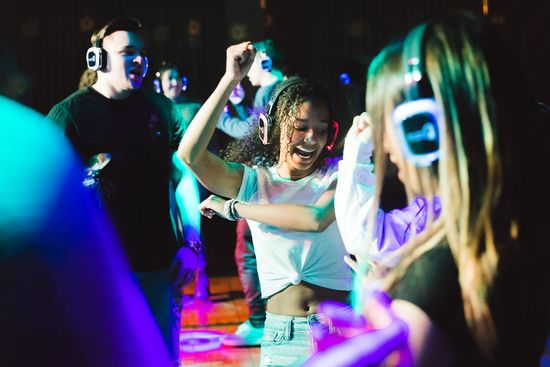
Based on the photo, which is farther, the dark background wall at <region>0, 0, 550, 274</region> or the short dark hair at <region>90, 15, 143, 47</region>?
the dark background wall at <region>0, 0, 550, 274</region>

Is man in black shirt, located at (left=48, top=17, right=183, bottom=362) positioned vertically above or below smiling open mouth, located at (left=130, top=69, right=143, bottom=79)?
below

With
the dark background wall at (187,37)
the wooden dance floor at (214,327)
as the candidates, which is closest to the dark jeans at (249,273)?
the wooden dance floor at (214,327)

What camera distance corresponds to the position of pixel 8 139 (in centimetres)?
202

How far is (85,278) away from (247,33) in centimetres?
578

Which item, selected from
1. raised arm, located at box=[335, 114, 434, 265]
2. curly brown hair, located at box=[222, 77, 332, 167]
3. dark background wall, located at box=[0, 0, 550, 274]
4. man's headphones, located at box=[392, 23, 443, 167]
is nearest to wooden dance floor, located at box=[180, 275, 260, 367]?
dark background wall, located at box=[0, 0, 550, 274]

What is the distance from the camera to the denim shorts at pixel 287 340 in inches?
79.3

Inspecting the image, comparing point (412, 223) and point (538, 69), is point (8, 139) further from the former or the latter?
point (538, 69)

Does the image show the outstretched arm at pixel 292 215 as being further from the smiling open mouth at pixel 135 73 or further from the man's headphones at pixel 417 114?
the man's headphones at pixel 417 114

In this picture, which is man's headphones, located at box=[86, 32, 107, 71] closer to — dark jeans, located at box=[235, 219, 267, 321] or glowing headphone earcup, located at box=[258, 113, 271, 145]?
glowing headphone earcup, located at box=[258, 113, 271, 145]

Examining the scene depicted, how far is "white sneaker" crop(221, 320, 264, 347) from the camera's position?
4168 mm

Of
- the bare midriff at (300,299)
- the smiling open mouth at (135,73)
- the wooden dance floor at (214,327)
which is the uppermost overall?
the smiling open mouth at (135,73)

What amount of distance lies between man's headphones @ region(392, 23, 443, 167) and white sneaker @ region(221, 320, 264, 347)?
323 centimetres

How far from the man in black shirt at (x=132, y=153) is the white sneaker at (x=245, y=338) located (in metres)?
1.64

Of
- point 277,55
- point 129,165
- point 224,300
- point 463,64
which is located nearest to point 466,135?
point 463,64
